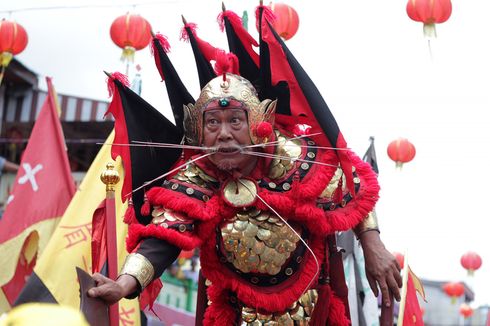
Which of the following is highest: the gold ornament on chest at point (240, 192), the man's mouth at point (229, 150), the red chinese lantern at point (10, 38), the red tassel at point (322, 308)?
the red chinese lantern at point (10, 38)

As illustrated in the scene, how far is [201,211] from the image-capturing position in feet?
12.7

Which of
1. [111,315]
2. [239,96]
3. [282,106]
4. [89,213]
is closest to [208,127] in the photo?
[239,96]

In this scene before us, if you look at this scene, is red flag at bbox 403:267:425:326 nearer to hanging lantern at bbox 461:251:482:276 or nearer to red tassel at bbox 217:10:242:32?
red tassel at bbox 217:10:242:32

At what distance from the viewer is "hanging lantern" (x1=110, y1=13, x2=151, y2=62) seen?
882 centimetres

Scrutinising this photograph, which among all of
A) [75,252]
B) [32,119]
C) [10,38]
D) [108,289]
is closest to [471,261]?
[32,119]

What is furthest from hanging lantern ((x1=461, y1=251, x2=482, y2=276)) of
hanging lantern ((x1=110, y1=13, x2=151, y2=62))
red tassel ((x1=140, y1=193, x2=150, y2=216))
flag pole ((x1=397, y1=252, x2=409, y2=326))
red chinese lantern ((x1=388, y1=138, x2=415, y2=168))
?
red tassel ((x1=140, y1=193, x2=150, y2=216))

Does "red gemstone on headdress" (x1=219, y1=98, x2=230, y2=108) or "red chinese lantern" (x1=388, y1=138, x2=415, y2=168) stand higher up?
"red gemstone on headdress" (x1=219, y1=98, x2=230, y2=108)

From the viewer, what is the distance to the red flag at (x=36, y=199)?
23.9 ft

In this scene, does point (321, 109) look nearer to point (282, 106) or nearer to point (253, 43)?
point (282, 106)

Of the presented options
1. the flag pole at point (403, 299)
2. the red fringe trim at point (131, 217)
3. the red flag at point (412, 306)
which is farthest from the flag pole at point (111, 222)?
the red flag at point (412, 306)

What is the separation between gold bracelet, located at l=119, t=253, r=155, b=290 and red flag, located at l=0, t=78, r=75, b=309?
381 cm

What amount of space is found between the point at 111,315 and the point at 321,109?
1.35 m

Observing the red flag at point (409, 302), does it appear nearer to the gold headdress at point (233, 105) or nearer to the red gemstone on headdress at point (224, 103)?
the gold headdress at point (233, 105)

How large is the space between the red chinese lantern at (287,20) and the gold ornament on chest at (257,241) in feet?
12.7
